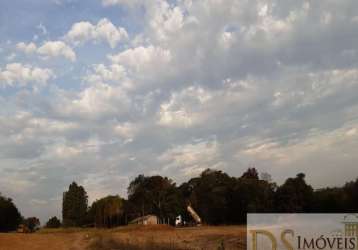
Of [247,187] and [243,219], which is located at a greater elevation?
[247,187]

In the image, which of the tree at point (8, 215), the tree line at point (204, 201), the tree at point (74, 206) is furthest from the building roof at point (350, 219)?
the tree at point (74, 206)

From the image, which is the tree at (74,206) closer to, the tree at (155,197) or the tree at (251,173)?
the tree at (155,197)

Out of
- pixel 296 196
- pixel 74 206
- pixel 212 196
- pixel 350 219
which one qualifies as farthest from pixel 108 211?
pixel 350 219

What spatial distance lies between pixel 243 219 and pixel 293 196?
11.4 meters

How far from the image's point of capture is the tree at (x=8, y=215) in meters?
80.1

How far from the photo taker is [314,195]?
6119cm

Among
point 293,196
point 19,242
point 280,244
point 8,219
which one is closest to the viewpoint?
point 280,244

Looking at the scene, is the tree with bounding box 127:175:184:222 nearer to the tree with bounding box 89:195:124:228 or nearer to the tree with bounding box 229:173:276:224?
the tree with bounding box 89:195:124:228

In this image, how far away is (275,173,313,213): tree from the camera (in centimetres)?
5992

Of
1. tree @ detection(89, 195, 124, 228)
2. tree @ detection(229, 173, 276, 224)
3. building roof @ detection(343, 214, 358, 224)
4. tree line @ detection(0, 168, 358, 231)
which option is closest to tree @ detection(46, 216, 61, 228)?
tree line @ detection(0, 168, 358, 231)

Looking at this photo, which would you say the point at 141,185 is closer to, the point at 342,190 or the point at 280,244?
the point at 342,190

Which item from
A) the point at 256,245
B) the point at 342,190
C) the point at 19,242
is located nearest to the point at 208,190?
→ the point at 342,190

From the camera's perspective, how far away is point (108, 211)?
3438 inches

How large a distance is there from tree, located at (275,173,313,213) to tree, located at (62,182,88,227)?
145 feet
